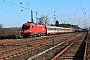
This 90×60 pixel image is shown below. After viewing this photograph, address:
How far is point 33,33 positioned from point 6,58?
33691 millimetres

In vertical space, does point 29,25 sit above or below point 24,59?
above

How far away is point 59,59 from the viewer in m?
12.5

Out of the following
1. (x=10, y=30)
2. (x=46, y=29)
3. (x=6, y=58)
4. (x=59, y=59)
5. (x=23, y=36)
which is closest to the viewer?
(x=59, y=59)

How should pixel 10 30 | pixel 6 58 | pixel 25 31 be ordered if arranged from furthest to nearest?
pixel 10 30 → pixel 25 31 → pixel 6 58

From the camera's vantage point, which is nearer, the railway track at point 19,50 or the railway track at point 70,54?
the railway track at point 70,54

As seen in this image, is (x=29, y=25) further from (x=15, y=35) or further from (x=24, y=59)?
(x=24, y=59)

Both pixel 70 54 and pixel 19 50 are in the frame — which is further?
pixel 19 50

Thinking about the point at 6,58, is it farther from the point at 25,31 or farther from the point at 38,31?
the point at 38,31

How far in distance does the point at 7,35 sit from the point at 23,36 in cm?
447

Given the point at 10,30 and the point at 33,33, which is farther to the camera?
the point at 10,30

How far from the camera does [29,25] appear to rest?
45.6 metres

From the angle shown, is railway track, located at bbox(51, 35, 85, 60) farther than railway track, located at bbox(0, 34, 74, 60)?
No

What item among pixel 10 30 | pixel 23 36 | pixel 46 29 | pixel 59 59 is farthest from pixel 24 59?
pixel 46 29

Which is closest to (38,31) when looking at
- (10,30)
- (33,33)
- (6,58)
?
(33,33)
